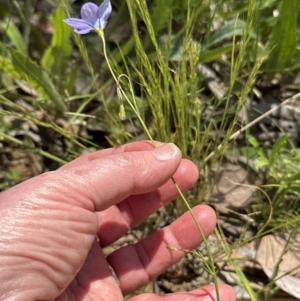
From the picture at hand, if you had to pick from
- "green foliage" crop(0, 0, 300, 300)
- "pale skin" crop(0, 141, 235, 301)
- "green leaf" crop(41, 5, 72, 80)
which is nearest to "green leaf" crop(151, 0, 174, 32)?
"green foliage" crop(0, 0, 300, 300)

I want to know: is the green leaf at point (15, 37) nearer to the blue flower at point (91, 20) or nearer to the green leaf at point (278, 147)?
the blue flower at point (91, 20)

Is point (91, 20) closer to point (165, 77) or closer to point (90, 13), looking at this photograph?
point (90, 13)

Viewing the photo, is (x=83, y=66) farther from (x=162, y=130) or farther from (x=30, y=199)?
(x=30, y=199)

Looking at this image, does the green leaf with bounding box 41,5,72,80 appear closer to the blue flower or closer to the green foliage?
the green foliage

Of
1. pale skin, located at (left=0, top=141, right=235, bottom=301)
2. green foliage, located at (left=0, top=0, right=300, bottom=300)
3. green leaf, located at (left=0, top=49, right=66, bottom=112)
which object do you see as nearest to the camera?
pale skin, located at (left=0, top=141, right=235, bottom=301)

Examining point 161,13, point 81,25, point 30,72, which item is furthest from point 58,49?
point 81,25

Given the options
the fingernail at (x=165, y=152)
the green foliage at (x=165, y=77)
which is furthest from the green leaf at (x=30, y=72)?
the fingernail at (x=165, y=152)
